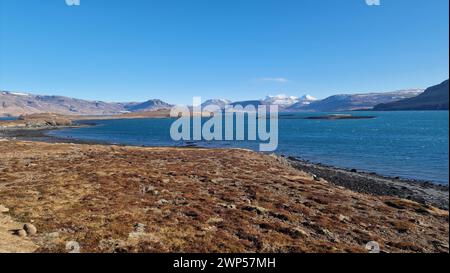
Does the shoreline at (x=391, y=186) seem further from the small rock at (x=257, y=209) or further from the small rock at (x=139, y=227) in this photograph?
the small rock at (x=139, y=227)

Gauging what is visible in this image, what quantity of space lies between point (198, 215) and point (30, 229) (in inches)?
397

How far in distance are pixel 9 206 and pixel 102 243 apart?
32.9 feet

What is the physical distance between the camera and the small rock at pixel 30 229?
1682 cm

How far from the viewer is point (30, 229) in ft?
55.4

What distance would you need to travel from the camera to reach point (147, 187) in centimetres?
2911

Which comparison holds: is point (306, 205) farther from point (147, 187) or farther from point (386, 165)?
point (386, 165)

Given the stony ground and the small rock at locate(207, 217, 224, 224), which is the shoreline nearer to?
the stony ground

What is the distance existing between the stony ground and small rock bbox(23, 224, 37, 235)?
1.63ft

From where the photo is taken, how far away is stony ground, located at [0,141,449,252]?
55.7 ft

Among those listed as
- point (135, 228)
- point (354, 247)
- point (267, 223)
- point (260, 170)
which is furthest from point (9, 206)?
point (260, 170)

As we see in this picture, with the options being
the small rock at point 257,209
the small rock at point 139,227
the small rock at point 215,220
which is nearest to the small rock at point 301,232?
the small rock at point 257,209

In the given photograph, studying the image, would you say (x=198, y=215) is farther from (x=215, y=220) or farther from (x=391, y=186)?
(x=391, y=186)
